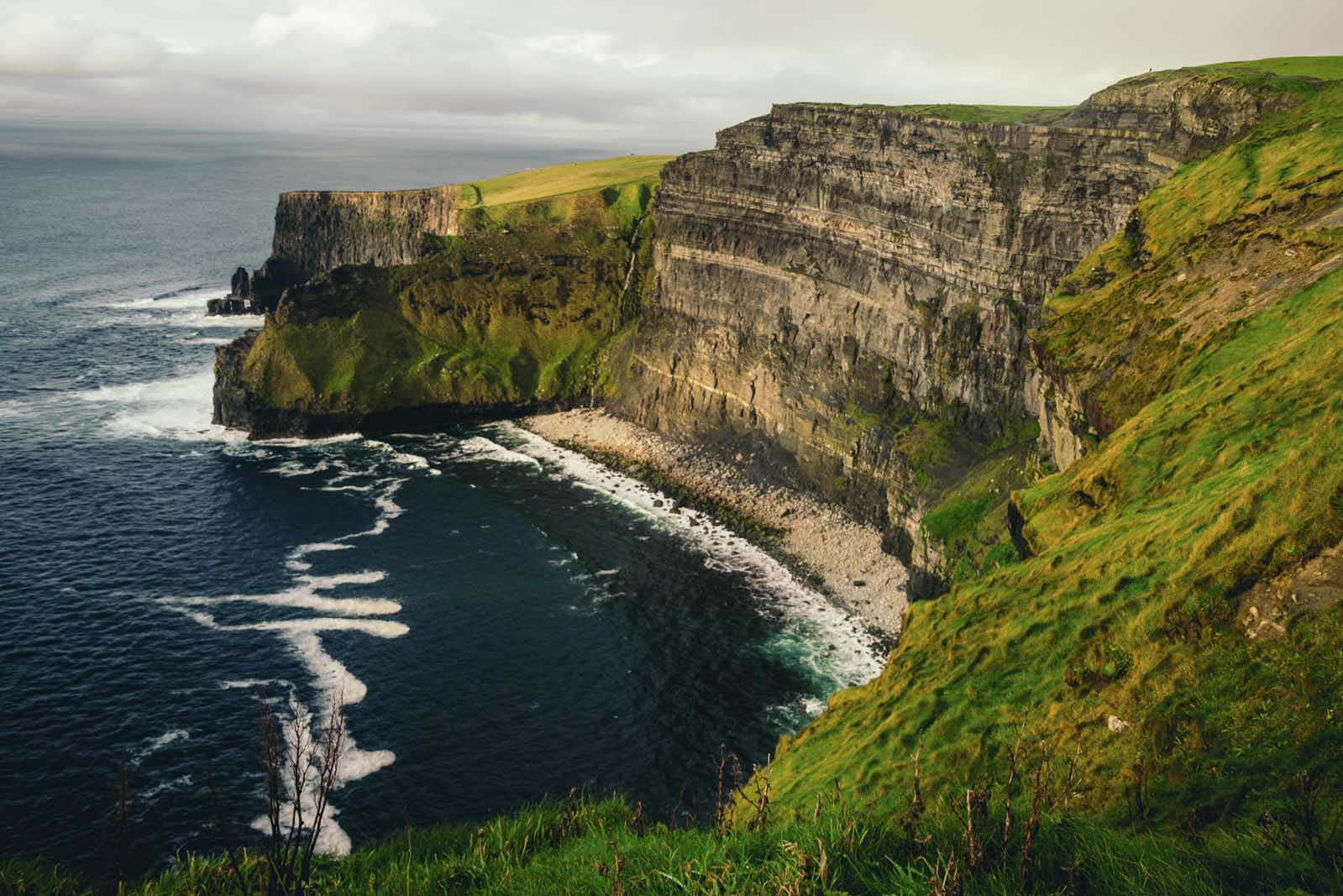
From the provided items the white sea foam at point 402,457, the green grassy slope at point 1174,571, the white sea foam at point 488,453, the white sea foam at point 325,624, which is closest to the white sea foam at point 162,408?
the white sea foam at point 402,457

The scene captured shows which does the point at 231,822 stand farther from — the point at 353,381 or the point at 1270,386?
the point at 353,381

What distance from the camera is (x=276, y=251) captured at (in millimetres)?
195375

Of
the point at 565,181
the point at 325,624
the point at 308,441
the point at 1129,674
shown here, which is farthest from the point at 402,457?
the point at 1129,674

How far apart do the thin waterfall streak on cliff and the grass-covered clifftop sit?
67.2 ft

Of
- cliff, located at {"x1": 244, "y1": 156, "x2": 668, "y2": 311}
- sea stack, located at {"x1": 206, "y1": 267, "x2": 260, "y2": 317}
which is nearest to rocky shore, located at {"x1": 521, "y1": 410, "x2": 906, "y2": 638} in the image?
cliff, located at {"x1": 244, "y1": 156, "x2": 668, "y2": 311}

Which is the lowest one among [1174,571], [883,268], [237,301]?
[237,301]

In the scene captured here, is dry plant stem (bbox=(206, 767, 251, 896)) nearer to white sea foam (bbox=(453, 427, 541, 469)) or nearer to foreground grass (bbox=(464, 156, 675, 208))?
white sea foam (bbox=(453, 427, 541, 469))

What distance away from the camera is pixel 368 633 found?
70750 mm

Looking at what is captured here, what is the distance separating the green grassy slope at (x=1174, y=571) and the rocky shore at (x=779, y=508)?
32.8 meters

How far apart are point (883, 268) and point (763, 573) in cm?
3504

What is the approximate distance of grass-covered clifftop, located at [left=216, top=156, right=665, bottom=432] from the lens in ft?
404

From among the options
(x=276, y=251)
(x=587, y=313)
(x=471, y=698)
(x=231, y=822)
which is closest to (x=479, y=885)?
(x=231, y=822)

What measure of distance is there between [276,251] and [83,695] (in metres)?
155

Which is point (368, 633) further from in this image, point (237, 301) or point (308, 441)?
point (237, 301)
